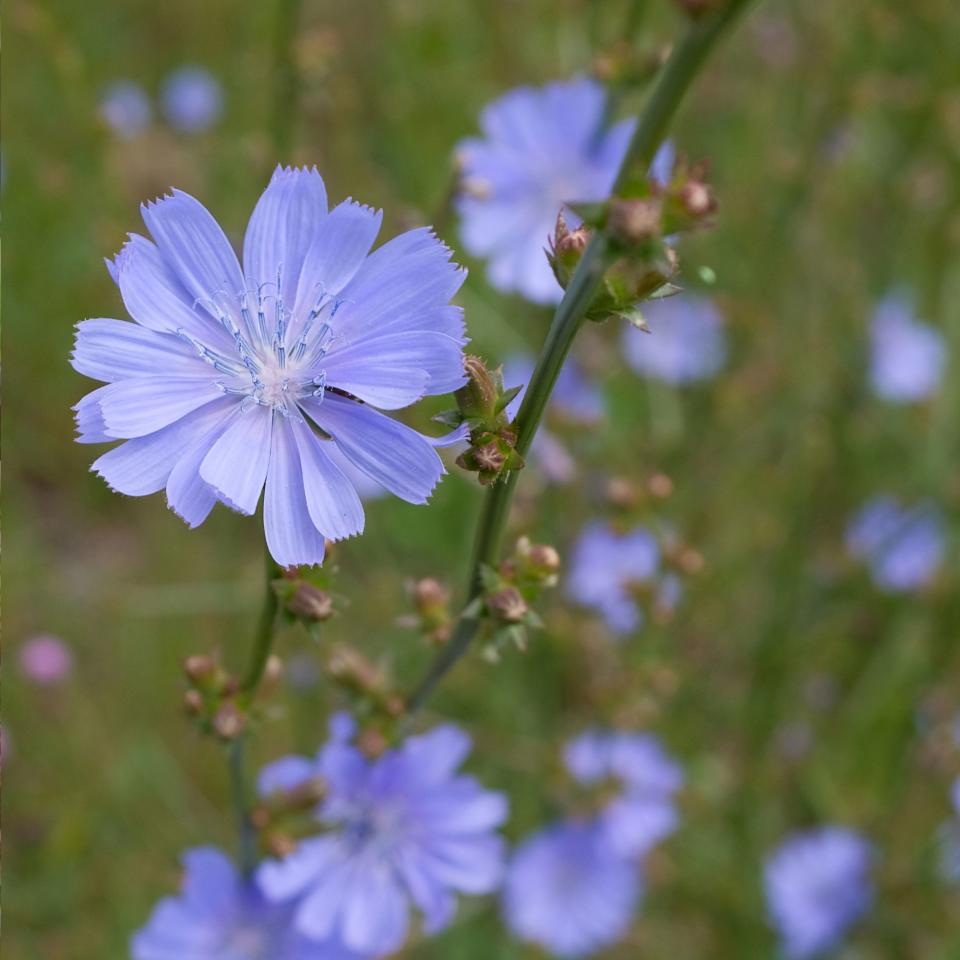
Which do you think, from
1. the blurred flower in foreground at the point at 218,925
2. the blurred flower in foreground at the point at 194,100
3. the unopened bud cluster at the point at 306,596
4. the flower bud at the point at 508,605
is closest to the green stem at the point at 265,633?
the unopened bud cluster at the point at 306,596

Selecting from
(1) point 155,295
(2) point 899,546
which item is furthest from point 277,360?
(2) point 899,546

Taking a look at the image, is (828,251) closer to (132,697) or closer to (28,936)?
(132,697)

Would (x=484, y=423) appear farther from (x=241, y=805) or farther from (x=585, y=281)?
(x=241, y=805)

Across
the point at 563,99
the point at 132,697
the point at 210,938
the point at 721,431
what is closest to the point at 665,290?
the point at 210,938

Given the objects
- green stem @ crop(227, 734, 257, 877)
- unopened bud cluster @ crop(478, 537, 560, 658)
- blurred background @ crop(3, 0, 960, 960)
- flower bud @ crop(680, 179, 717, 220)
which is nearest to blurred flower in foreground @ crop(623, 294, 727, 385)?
blurred background @ crop(3, 0, 960, 960)

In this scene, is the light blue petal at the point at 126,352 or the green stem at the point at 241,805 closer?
the light blue petal at the point at 126,352

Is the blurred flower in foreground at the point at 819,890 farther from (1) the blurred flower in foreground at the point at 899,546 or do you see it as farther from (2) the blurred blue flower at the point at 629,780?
(1) the blurred flower in foreground at the point at 899,546

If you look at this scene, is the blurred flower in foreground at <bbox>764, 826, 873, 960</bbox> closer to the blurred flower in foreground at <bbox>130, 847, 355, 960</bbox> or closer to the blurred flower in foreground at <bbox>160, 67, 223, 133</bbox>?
the blurred flower in foreground at <bbox>130, 847, 355, 960</bbox>
